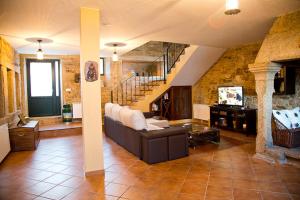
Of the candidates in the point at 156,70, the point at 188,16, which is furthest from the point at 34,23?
the point at 156,70

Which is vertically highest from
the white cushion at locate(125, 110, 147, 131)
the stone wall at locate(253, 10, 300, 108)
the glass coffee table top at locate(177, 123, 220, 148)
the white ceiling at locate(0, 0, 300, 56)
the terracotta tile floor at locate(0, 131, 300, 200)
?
the white ceiling at locate(0, 0, 300, 56)

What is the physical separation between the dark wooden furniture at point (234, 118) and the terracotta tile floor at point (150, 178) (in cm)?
145

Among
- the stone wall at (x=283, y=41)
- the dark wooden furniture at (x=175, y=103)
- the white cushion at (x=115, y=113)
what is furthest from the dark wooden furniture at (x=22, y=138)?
the stone wall at (x=283, y=41)

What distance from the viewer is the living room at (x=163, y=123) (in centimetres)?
338

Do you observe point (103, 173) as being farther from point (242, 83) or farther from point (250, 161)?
point (242, 83)

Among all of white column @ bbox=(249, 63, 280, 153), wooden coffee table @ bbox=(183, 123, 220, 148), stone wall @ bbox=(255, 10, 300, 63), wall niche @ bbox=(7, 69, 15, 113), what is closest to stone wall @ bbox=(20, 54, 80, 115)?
wall niche @ bbox=(7, 69, 15, 113)

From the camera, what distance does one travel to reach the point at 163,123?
6.24 metres

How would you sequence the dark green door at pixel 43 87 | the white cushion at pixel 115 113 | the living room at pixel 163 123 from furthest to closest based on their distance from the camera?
the dark green door at pixel 43 87 → the white cushion at pixel 115 113 → the living room at pixel 163 123

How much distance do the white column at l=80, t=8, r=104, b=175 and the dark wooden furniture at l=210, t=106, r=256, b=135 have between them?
4.50m

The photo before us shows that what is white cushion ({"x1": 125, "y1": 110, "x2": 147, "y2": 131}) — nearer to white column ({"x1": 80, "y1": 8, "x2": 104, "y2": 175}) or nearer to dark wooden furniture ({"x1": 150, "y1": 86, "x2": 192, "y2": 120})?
white column ({"x1": 80, "y1": 8, "x2": 104, "y2": 175})

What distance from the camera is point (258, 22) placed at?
457 cm

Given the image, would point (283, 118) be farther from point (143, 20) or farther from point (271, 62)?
point (143, 20)

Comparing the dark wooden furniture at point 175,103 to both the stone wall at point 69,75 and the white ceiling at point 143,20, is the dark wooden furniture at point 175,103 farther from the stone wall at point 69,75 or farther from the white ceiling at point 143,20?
the white ceiling at point 143,20

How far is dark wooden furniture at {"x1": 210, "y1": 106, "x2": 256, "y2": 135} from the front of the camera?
639cm
